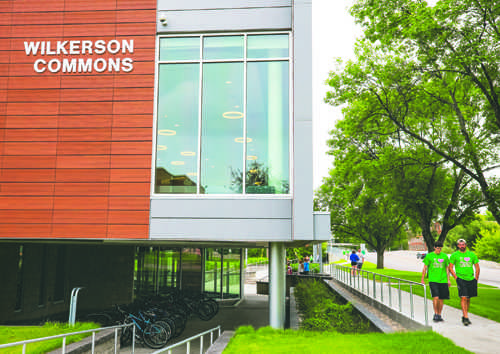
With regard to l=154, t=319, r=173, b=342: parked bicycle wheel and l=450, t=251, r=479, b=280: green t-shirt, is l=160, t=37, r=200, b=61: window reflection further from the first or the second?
l=450, t=251, r=479, b=280: green t-shirt

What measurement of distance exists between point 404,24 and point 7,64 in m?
13.6

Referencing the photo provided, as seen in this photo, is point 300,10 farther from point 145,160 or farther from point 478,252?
point 478,252

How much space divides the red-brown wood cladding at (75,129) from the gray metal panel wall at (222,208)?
423 mm

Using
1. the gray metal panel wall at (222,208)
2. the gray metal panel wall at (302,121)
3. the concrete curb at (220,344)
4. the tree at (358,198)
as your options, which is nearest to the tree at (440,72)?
the tree at (358,198)

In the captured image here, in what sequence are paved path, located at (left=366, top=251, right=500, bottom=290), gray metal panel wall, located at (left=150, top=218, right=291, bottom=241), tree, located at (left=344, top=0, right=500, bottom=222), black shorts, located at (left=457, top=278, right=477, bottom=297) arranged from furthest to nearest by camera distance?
paved path, located at (left=366, top=251, right=500, bottom=290) → tree, located at (left=344, top=0, right=500, bottom=222) → black shorts, located at (left=457, top=278, right=477, bottom=297) → gray metal panel wall, located at (left=150, top=218, right=291, bottom=241)

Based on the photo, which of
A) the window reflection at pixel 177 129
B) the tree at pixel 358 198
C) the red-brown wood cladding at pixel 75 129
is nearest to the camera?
the red-brown wood cladding at pixel 75 129

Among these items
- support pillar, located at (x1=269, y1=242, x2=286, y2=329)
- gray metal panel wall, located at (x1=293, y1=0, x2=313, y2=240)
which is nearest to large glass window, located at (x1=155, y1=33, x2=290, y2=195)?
gray metal panel wall, located at (x1=293, y1=0, x2=313, y2=240)

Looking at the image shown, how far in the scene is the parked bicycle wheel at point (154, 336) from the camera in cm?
1125

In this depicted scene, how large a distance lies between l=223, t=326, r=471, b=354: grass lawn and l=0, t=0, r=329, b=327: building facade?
1.01 meters

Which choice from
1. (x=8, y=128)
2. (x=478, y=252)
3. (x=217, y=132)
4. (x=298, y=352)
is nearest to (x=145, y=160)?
(x=217, y=132)

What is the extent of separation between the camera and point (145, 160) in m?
9.44

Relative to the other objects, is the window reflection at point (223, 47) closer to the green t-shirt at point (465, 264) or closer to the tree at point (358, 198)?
the green t-shirt at point (465, 264)

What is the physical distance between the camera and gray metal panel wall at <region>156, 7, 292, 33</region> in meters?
9.66

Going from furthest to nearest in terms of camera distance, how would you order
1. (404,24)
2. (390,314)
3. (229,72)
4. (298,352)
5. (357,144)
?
(357,144), (404,24), (390,314), (229,72), (298,352)
